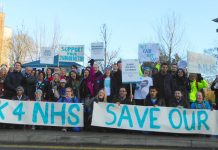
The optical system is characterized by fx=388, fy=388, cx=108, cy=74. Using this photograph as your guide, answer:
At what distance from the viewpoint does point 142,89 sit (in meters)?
12.1

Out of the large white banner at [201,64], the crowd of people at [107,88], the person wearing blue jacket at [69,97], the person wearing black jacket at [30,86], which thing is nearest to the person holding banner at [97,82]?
the crowd of people at [107,88]

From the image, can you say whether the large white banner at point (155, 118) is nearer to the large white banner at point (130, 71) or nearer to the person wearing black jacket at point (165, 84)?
the person wearing black jacket at point (165, 84)

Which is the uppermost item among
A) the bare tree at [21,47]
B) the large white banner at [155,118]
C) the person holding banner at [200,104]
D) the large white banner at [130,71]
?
the bare tree at [21,47]

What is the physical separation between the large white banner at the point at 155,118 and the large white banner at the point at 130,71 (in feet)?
3.33

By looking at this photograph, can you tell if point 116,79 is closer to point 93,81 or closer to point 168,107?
point 93,81

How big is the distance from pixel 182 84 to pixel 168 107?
1425 millimetres

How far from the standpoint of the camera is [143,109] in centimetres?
1098

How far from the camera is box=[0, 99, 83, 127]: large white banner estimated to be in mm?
11219

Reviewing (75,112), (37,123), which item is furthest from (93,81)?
(37,123)

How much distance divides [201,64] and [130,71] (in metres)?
2.52

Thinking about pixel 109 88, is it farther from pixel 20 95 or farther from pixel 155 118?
pixel 20 95

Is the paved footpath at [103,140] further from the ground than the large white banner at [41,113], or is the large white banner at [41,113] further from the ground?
the large white banner at [41,113]

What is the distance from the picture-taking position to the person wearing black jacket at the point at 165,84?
38.5 ft

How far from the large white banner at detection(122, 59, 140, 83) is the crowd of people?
1.09 feet
